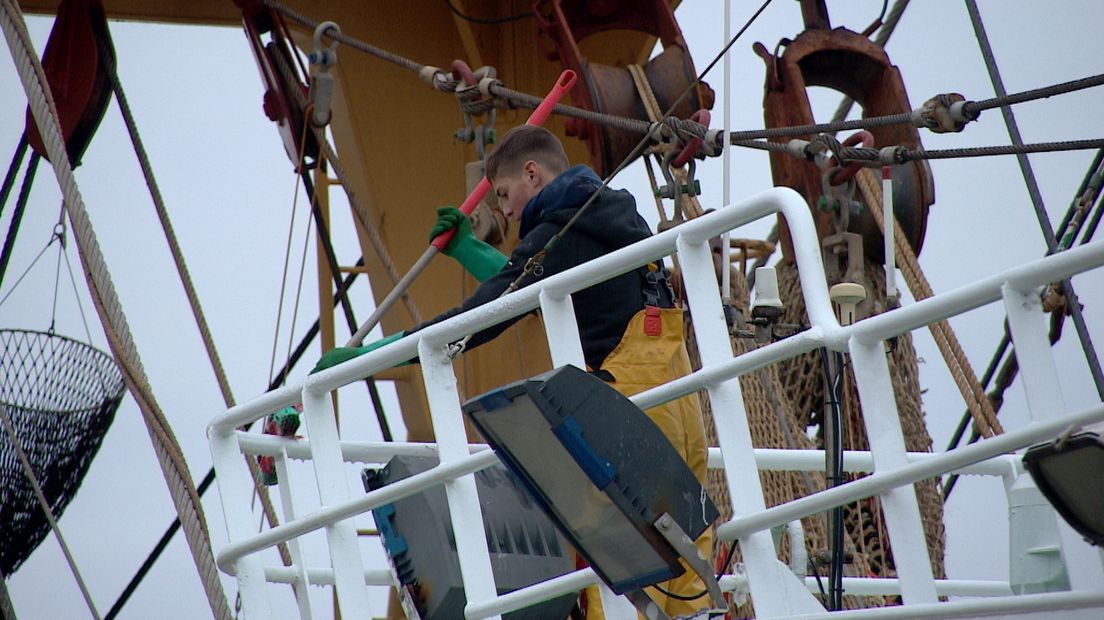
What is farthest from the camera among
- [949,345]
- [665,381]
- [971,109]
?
[949,345]

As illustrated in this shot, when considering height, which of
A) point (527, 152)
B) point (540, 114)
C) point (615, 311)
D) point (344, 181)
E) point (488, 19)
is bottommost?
point (615, 311)

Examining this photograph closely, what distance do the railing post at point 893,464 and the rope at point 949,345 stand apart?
1.92 meters

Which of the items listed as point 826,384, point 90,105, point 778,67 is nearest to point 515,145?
point 826,384

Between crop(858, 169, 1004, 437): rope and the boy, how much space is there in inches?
47.6

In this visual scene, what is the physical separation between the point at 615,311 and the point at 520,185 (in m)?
0.60

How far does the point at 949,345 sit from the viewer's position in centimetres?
491

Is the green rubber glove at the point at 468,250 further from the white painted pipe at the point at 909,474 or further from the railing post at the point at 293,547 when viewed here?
the white painted pipe at the point at 909,474

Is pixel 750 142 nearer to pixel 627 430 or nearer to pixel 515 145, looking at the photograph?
pixel 515 145

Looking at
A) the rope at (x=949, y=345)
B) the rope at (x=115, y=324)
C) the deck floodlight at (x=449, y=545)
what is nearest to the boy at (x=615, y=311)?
the deck floodlight at (x=449, y=545)

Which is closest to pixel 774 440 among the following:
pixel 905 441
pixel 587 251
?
pixel 905 441

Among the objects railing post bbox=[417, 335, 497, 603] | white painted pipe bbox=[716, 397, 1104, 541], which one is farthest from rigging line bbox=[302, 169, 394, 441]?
white painted pipe bbox=[716, 397, 1104, 541]

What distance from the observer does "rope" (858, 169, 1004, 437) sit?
4.74m

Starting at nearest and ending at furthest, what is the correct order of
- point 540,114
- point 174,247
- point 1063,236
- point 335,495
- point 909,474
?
1. point 909,474
2. point 335,495
3. point 540,114
4. point 1063,236
5. point 174,247

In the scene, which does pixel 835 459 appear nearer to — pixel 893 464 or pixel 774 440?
pixel 893 464
